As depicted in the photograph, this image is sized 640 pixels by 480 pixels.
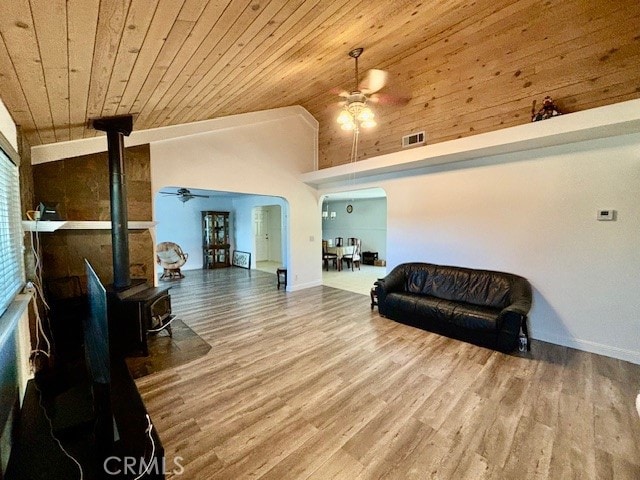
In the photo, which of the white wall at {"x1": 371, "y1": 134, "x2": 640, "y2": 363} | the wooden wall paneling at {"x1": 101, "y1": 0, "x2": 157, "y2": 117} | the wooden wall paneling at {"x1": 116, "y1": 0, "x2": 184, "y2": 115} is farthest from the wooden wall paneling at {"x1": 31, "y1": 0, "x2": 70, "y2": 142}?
the white wall at {"x1": 371, "y1": 134, "x2": 640, "y2": 363}

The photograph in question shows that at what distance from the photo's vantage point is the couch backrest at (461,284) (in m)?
3.71

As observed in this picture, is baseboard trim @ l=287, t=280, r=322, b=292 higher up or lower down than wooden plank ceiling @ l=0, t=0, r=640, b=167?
lower down

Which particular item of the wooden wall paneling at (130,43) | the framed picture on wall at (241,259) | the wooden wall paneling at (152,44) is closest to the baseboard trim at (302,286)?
the framed picture on wall at (241,259)

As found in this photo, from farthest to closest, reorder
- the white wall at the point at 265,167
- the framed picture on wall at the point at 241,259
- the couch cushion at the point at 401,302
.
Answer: the framed picture on wall at the point at 241,259 → the white wall at the point at 265,167 → the couch cushion at the point at 401,302

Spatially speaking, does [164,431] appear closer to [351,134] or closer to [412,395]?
[412,395]

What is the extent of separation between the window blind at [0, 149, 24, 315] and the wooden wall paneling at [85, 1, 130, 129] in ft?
2.81

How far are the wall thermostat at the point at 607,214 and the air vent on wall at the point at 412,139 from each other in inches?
93.2

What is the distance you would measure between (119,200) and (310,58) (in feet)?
9.19

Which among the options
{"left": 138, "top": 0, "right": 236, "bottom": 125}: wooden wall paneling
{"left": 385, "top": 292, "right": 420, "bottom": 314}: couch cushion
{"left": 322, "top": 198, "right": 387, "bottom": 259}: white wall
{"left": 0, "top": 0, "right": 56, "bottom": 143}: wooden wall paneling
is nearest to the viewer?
{"left": 0, "top": 0, "right": 56, "bottom": 143}: wooden wall paneling

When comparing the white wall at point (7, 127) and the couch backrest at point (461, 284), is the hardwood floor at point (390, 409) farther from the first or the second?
the white wall at point (7, 127)

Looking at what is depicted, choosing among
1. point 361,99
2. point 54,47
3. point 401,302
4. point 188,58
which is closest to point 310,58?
point 361,99

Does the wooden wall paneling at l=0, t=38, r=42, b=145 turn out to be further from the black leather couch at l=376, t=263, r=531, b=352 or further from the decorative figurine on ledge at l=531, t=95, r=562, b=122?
A: the decorative figurine on ledge at l=531, t=95, r=562, b=122

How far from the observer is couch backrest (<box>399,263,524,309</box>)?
12.2ft

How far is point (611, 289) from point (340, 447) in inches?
140
